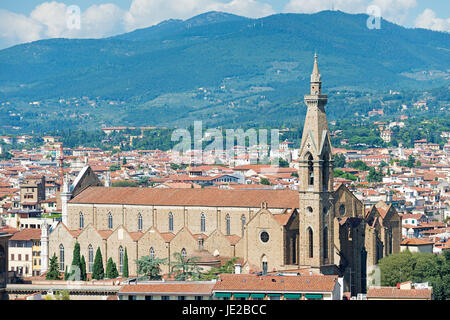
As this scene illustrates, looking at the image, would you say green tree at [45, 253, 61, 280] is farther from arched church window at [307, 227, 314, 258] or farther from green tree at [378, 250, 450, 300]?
green tree at [378, 250, 450, 300]

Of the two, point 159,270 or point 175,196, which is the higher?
point 175,196

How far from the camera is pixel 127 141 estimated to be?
7407 inches

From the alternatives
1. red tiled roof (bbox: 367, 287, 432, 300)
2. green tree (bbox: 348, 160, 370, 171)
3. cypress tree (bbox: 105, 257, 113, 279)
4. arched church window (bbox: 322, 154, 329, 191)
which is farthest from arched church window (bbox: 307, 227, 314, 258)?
green tree (bbox: 348, 160, 370, 171)

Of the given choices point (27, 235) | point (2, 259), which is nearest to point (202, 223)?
point (27, 235)

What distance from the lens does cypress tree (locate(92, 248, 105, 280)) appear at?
38062 mm

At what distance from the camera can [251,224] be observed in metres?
35.6

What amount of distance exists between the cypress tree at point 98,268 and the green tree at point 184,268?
2721 mm

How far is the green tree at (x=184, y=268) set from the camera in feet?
112

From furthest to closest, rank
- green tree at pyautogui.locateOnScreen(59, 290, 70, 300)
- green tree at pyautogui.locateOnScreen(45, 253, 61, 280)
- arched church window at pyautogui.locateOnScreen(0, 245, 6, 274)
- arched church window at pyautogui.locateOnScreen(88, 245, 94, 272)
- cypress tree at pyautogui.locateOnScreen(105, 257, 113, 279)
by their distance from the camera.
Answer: arched church window at pyautogui.locateOnScreen(88, 245, 94, 272)
cypress tree at pyautogui.locateOnScreen(105, 257, 113, 279)
green tree at pyautogui.locateOnScreen(45, 253, 61, 280)
green tree at pyautogui.locateOnScreen(59, 290, 70, 300)
arched church window at pyautogui.locateOnScreen(0, 245, 6, 274)

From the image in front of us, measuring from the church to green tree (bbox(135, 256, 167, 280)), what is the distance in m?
0.72

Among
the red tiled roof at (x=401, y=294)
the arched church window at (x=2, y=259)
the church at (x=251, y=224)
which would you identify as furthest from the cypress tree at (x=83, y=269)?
the red tiled roof at (x=401, y=294)
